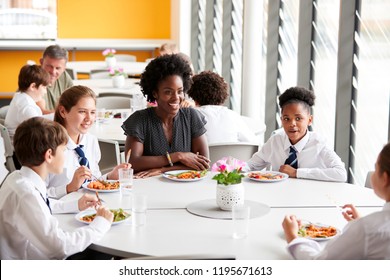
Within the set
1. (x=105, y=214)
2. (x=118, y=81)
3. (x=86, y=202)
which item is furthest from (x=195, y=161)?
(x=118, y=81)

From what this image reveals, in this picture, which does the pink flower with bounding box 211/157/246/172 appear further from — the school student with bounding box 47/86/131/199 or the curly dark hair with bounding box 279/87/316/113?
the curly dark hair with bounding box 279/87/316/113

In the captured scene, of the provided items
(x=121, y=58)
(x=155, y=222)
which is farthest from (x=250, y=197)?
(x=121, y=58)

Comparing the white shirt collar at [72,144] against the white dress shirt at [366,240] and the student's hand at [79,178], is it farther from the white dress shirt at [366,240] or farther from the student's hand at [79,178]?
the white dress shirt at [366,240]

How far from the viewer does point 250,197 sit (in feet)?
8.48

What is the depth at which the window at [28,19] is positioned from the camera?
969 cm

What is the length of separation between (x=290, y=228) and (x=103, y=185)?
1.01 metres

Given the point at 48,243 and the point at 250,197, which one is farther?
the point at 250,197

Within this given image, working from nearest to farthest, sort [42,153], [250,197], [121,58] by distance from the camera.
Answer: [42,153]
[250,197]
[121,58]

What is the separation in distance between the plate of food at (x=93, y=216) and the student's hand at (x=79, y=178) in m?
0.36

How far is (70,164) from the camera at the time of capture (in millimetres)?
3014
